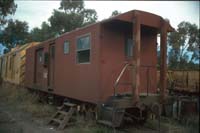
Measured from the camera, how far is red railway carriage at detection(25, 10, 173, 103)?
7032 millimetres

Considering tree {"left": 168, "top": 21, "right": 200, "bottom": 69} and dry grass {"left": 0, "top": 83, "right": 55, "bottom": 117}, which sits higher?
tree {"left": 168, "top": 21, "right": 200, "bottom": 69}

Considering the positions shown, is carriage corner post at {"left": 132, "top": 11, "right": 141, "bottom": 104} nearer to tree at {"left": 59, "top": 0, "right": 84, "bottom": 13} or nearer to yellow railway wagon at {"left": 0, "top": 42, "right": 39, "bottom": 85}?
yellow railway wagon at {"left": 0, "top": 42, "right": 39, "bottom": 85}

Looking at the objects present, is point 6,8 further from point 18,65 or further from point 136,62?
point 18,65

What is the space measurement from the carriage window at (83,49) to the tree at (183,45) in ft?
66.8

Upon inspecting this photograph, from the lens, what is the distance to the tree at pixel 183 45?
28.2m

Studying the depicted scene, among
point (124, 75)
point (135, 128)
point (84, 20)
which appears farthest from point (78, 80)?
point (84, 20)

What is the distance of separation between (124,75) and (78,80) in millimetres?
1628

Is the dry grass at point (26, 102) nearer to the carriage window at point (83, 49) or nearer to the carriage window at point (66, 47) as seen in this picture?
the carriage window at point (66, 47)

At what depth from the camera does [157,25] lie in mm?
7457

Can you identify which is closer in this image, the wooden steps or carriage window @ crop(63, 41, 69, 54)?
the wooden steps

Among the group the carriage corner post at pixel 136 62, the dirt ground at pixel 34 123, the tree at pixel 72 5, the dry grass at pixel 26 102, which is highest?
the tree at pixel 72 5

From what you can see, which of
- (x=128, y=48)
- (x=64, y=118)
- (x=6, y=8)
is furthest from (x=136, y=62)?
(x=6, y=8)

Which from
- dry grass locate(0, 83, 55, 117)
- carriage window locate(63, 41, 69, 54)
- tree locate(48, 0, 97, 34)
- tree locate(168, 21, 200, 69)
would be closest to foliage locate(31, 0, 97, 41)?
tree locate(48, 0, 97, 34)

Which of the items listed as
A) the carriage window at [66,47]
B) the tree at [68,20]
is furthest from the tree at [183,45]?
the carriage window at [66,47]
